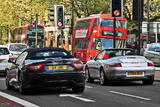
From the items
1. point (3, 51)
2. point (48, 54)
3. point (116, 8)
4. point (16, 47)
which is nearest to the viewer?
point (48, 54)

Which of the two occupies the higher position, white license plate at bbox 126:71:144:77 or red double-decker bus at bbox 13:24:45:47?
red double-decker bus at bbox 13:24:45:47

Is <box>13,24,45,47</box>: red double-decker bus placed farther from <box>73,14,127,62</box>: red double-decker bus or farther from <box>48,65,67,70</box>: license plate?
<box>48,65,67,70</box>: license plate

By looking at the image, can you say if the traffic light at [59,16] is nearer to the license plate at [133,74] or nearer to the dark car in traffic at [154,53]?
the dark car in traffic at [154,53]

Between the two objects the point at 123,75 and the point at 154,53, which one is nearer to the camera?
the point at 123,75

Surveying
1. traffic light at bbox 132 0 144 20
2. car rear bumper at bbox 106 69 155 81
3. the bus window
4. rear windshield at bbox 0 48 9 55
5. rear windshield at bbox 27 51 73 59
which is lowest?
car rear bumper at bbox 106 69 155 81

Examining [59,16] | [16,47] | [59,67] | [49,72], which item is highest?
[59,16]

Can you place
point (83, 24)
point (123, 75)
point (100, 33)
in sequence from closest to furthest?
point (123, 75) → point (100, 33) → point (83, 24)

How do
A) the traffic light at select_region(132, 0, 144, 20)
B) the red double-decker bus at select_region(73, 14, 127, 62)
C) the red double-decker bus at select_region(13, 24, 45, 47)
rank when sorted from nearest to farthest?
the traffic light at select_region(132, 0, 144, 20), the red double-decker bus at select_region(73, 14, 127, 62), the red double-decker bus at select_region(13, 24, 45, 47)

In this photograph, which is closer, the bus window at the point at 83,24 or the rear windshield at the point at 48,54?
the rear windshield at the point at 48,54

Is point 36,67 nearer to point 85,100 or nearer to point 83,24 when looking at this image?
point 85,100

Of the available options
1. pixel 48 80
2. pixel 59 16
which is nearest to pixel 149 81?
pixel 48 80

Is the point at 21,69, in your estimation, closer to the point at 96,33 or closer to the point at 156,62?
the point at 156,62

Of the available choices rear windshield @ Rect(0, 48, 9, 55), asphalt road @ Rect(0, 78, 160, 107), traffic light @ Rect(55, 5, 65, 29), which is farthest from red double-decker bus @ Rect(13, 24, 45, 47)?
asphalt road @ Rect(0, 78, 160, 107)

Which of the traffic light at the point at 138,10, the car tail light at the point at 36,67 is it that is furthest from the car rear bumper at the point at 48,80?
the traffic light at the point at 138,10
